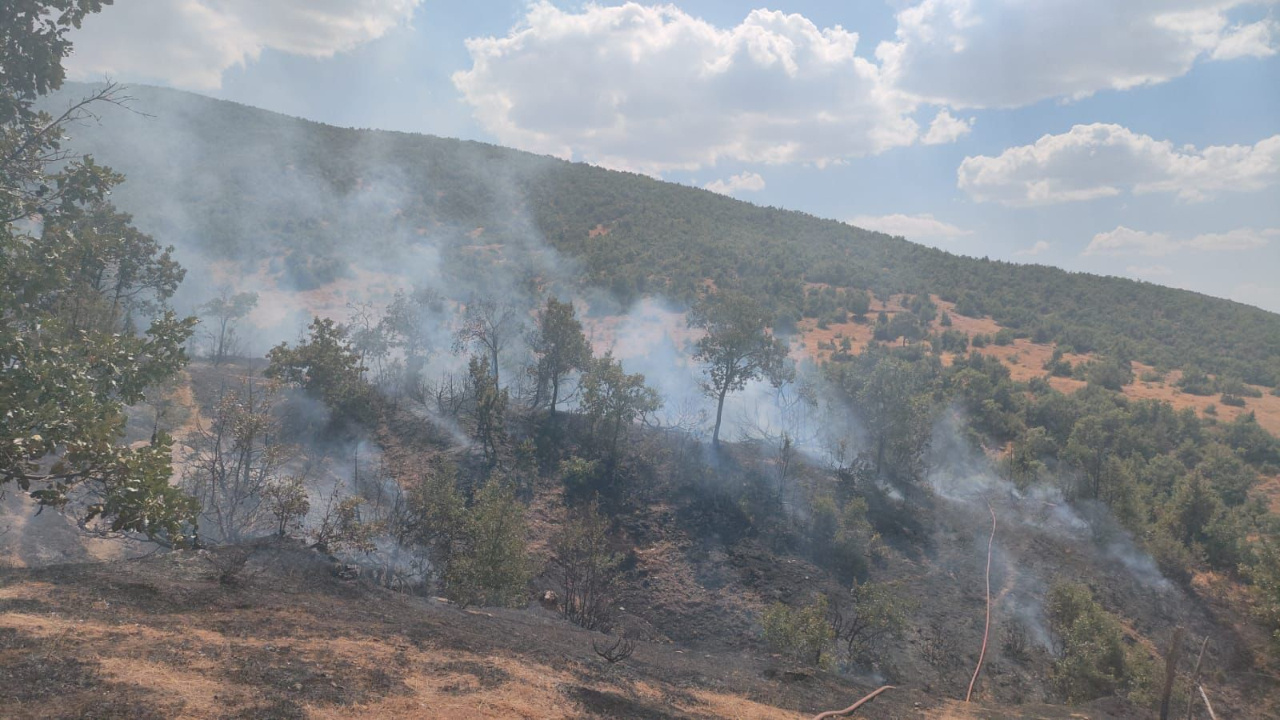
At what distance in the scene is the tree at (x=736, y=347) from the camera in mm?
23422

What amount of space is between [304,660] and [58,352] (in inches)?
142

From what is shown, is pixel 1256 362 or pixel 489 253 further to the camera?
pixel 489 253

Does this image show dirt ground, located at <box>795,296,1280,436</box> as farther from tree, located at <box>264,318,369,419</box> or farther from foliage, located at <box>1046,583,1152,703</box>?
tree, located at <box>264,318,369,419</box>

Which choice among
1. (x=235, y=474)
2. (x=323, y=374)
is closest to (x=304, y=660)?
(x=235, y=474)

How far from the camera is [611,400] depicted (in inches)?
896

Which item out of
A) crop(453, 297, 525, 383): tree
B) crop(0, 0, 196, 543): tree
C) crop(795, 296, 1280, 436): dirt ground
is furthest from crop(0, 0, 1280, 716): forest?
crop(795, 296, 1280, 436): dirt ground

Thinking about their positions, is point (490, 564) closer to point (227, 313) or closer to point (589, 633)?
point (589, 633)

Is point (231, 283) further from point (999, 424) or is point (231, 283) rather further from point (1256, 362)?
point (1256, 362)

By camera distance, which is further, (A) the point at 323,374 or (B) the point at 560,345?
(B) the point at 560,345

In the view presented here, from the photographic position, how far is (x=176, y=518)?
5074 millimetres

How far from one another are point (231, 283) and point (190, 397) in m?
18.4

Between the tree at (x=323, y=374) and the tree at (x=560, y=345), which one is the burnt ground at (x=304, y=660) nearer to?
the tree at (x=323, y=374)

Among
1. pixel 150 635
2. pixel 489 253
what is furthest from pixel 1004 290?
pixel 150 635

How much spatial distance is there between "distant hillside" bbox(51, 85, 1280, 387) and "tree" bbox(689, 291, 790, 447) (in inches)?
534
